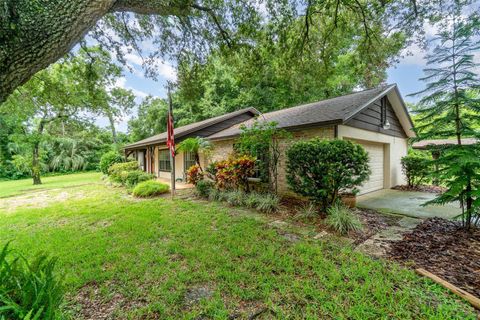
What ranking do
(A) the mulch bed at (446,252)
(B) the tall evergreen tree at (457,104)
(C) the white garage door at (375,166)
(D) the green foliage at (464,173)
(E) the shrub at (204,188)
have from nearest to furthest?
(A) the mulch bed at (446,252), (D) the green foliage at (464,173), (B) the tall evergreen tree at (457,104), (E) the shrub at (204,188), (C) the white garage door at (375,166)

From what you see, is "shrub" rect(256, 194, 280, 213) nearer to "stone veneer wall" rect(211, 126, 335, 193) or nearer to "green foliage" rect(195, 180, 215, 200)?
"stone veneer wall" rect(211, 126, 335, 193)

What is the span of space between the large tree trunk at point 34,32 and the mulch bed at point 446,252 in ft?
18.0

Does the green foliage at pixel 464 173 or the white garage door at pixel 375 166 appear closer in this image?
the green foliage at pixel 464 173

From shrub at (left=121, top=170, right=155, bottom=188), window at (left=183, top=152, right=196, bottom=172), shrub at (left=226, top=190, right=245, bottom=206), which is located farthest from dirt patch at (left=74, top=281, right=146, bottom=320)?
window at (left=183, top=152, right=196, bottom=172)

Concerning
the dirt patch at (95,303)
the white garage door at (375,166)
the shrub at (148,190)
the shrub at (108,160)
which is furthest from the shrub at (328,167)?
the shrub at (108,160)

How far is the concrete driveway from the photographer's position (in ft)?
17.9

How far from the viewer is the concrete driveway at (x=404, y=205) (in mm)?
5448

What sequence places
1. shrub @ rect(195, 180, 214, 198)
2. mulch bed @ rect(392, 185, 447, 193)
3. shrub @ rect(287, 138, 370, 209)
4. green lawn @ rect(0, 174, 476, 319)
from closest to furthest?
green lawn @ rect(0, 174, 476, 319)
shrub @ rect(287, 138, 370, 209)
shrub @ rect(195, 180, 214, 198)
mulch bed @ rect(392, 185, 447, 193)

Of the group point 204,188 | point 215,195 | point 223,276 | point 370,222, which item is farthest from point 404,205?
point 204,188

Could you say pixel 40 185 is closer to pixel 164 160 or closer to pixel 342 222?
pixel 164 160

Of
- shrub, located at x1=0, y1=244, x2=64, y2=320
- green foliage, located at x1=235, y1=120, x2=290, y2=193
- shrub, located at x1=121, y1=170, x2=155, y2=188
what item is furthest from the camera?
shrub, located at x1=121, y1=170, x2=155, y2=188

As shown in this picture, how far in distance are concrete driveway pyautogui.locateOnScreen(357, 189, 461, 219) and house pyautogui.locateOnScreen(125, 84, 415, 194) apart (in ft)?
1.98

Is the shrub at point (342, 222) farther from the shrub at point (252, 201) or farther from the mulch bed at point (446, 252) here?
the shrub at point (252, 201)

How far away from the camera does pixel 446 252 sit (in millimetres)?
3365
